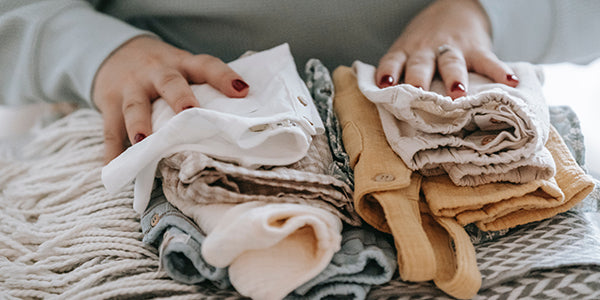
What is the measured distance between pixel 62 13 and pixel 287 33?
0.36m

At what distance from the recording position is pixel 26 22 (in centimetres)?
71

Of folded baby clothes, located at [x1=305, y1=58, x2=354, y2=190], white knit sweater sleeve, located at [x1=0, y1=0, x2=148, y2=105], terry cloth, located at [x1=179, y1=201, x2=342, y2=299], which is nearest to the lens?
terry cloth, located at [x1=179, y1=201, x2=342, y2=299]

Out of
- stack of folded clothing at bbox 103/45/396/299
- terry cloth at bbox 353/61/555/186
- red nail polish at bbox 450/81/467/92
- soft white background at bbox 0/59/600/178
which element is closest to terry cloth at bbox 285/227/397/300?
stack of folded clothing at bbox 103/45/396/299

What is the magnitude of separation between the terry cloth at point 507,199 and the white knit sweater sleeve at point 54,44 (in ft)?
1.69

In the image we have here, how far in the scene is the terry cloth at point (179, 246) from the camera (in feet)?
1.37

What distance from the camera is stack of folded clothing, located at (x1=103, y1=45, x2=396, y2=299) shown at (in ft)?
1.30

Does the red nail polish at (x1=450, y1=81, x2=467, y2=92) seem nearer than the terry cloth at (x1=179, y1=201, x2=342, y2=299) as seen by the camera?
No

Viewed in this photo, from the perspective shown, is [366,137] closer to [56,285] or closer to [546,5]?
[56,285]

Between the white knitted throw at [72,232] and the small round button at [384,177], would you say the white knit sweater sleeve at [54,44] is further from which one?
the small round button at [384,177]

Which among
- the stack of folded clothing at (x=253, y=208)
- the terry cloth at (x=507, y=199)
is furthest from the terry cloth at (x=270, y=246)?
the terry cloth at (x=507, y=199)

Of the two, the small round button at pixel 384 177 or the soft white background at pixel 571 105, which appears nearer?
the small round button at pixel 384 177

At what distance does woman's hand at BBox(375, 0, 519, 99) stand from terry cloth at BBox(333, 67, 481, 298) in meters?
0.10

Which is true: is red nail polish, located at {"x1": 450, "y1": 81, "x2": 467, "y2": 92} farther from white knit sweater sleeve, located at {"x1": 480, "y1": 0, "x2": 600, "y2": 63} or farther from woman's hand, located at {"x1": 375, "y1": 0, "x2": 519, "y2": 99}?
white knit sweater sleeve, located at {"x1": 480, "y1": 0, "x2": 600, "y2": 63}

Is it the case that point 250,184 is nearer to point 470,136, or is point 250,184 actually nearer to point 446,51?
point 470,136
